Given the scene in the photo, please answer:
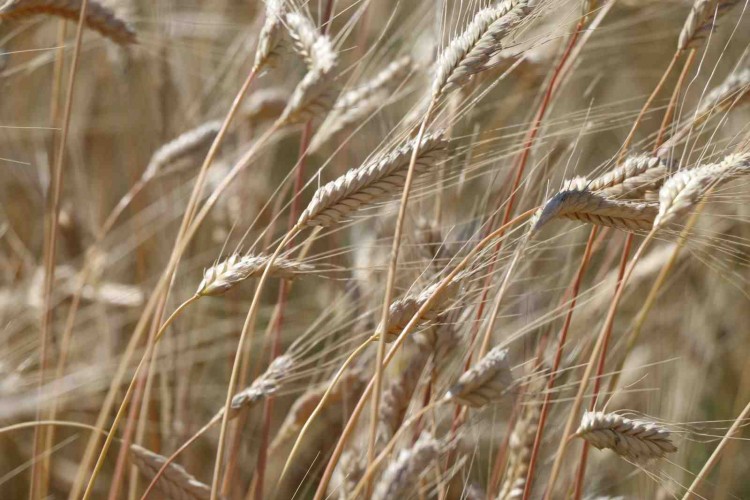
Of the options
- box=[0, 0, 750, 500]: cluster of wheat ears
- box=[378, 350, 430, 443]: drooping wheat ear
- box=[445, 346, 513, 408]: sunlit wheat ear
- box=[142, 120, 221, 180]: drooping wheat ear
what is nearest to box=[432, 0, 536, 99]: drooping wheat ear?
box=[0, 0, 750, 500]: cluster of wheat ears

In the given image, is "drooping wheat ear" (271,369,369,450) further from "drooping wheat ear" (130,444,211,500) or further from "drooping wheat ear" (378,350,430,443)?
"drooping wheat ear" (130,444,211,500)

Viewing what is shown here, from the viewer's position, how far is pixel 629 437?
61 cm

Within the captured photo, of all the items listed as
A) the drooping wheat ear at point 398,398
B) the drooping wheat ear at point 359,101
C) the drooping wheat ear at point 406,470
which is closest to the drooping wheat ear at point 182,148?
the drooping wheat ear at point 359,101

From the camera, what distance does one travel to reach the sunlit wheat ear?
2.08 feet

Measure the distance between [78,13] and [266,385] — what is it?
1.41ft

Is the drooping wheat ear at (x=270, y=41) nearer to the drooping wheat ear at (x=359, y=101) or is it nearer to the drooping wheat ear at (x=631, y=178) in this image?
the drooping wheat ear at (x=359, y=101)

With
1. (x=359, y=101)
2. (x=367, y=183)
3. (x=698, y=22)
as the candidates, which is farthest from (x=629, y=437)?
(x=359, y=101)

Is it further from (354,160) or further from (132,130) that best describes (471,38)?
(132,130)

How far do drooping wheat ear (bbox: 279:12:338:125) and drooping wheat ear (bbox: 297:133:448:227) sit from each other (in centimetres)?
10

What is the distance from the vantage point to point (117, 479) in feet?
2.47

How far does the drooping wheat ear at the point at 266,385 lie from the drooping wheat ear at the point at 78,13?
390mm

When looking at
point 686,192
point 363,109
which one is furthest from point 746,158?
point 363,109

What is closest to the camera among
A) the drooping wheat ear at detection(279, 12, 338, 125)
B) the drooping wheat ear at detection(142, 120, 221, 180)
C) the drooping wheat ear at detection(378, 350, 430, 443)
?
the drooping wheat ear at detection(279, 12, 338, 125)

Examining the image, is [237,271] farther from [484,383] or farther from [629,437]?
[629,437]
